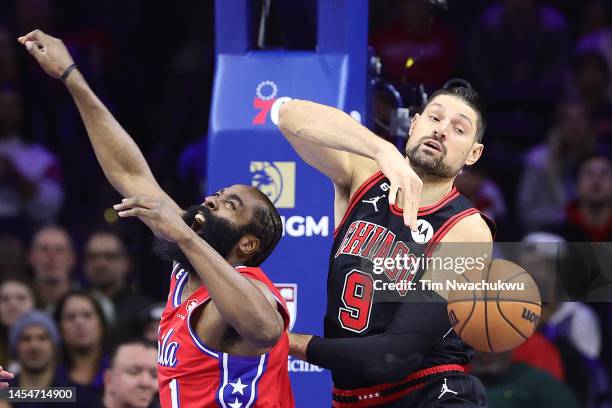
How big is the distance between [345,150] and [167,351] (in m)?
1.09

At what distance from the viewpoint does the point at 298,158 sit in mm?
6480

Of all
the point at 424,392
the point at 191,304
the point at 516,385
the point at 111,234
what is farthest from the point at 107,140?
the point at 111,234

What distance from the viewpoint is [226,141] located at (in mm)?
6504

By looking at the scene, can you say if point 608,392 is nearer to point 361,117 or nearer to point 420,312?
point 361,117

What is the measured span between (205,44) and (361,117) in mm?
5999

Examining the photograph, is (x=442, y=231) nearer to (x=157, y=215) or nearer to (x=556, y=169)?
(x=157, y=215)

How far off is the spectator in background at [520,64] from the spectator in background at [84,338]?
4.02 meters

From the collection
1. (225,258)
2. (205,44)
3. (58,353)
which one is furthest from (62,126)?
(225,258)

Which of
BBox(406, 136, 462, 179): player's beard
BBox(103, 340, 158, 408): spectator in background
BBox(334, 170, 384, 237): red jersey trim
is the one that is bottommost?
BBox(103, 340, 158, 408): spectator in background

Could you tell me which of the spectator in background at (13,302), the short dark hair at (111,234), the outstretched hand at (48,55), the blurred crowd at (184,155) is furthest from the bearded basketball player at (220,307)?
the short dark hair at (111,234)

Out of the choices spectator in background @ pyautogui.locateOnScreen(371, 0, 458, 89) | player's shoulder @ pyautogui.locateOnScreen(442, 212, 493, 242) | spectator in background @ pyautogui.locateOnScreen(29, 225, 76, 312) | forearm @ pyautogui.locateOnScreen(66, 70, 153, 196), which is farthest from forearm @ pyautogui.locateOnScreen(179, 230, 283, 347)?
spectator in background @ pyautogui.locateOnScreen(371, 0, 458, 89)

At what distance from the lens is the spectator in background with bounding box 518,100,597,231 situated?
1015cm

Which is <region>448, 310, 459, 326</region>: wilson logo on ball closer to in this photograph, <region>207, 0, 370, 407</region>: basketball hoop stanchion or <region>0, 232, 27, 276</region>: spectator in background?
<region>207, 0, 370, 407</region>: basketball hoop stanchion

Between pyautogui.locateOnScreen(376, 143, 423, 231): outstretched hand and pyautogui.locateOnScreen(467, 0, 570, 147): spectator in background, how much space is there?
6.19 metres
